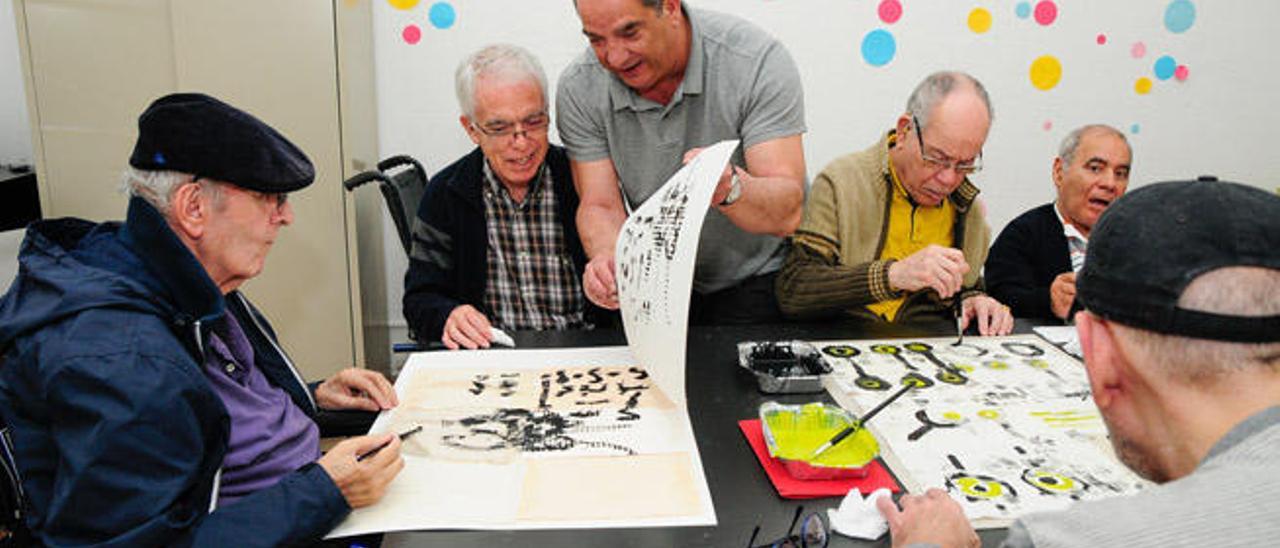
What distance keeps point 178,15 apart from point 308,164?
1.69m

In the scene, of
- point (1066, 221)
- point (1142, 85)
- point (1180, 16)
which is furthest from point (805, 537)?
point (1180, 16)

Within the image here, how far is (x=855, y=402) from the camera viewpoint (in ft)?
4.25

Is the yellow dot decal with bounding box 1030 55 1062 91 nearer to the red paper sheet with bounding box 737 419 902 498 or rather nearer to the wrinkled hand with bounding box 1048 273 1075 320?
the wrinkled hand with bounding box 1048 273 1075 320

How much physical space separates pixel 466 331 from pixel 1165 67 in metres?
3.00

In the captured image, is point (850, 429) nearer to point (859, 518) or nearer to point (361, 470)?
point (859, 518)

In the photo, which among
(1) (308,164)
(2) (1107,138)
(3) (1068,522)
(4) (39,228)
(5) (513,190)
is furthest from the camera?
(2) (1107,138)

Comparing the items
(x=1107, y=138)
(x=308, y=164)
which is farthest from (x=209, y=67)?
(x=1107, y=138)

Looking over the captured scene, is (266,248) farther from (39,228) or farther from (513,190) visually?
(513,190)

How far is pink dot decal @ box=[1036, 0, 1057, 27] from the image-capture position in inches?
121

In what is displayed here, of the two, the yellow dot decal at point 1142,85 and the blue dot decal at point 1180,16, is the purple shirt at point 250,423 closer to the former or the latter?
the yellow dot decal at point 1142,85

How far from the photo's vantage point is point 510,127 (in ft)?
5.90

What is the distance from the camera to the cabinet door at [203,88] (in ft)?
8.09

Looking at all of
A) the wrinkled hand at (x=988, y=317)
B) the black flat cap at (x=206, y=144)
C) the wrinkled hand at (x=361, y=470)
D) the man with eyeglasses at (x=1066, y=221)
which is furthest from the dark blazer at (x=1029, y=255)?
the black flat cap at (x=206, y=144)

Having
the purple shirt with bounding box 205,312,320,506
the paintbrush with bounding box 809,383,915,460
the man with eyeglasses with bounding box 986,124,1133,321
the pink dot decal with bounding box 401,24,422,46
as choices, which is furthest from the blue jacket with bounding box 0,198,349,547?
the pink dot decal with bounding box 401,24,422,46
